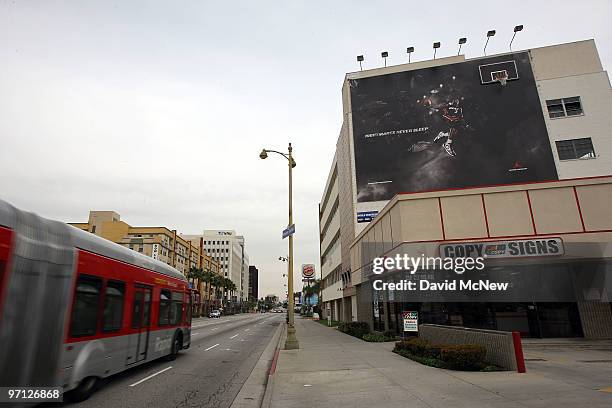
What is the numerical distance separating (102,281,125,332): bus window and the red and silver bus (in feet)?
0.08

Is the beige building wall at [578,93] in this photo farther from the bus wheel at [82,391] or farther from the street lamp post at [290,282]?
the bus wheel at [82,391]

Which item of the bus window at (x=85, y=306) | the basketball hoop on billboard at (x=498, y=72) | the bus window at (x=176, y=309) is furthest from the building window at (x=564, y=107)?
the bus window at (x=85, y=306)

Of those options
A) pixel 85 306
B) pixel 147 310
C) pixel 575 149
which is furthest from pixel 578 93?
pixel 85 306

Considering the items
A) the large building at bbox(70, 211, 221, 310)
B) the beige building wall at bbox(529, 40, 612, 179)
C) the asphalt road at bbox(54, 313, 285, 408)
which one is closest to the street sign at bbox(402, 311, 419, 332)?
the asphalt road at bbox(54, 313, 285, 408)

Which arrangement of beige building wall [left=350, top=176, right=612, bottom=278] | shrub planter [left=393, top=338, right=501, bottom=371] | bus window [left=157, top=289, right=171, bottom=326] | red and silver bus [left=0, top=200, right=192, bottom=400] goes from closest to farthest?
red and silver bus [left=0, top=200, right=192, bottom=400], shrub planter [left=393, top=338, right=501, bottom=371], bus window [left=157, top=289, right=171, bottom=326], beige building wall [left=350, top=176, right=612, bottom=278]

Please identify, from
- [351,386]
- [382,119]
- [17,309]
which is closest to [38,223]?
[17,309]

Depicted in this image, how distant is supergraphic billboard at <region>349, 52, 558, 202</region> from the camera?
126 ft

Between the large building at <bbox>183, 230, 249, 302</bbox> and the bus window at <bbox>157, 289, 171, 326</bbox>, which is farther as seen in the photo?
the large building at <bbox>183, 230, 249, 302</bbox>

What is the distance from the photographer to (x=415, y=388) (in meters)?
8.92

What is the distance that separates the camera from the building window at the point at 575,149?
3601 centimetres

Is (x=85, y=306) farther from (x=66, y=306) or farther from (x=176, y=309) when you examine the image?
(x=176, y=309)

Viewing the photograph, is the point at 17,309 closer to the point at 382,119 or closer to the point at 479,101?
the point at 382,119

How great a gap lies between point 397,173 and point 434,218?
21168 millimetres

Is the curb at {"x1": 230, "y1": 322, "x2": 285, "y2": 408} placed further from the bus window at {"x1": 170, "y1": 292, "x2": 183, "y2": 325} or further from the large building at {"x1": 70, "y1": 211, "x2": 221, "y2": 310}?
the large building at {"x1": 70, "y1": 211, "x2": 221, "y2": 310}
